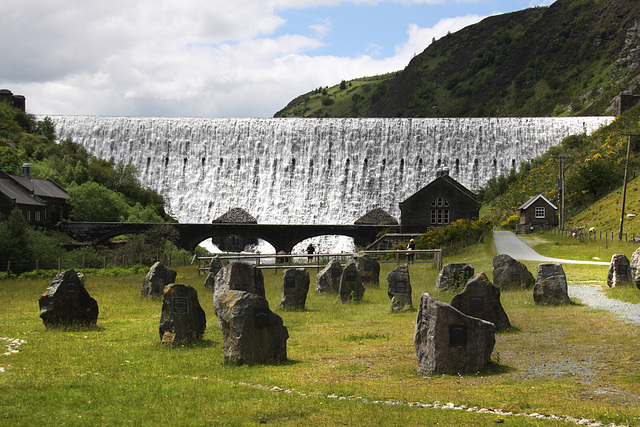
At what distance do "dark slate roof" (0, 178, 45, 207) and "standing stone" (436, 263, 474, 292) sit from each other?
1697 inches

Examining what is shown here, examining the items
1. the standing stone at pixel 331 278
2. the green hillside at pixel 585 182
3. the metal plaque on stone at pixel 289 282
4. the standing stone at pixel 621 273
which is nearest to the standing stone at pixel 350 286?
the standing stone at pixel 331 278

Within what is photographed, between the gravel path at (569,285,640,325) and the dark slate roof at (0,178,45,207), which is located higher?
the dark slate roof at (0,178,45,207)

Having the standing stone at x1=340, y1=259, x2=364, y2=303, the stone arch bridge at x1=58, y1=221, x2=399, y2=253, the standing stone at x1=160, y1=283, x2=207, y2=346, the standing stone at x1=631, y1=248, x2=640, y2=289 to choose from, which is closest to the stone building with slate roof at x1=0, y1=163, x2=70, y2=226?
the stone arch bridge at x1=58, y1=221, x2=399, y2=253

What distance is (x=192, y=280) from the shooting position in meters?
35.2

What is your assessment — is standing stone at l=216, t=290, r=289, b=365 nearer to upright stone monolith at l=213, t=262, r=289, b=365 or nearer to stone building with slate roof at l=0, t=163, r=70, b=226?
upright stone monolith at l=213, t=262, r=289, b=365

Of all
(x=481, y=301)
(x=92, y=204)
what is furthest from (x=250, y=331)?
(x=92, y=204)

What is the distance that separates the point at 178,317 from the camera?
15039 mm

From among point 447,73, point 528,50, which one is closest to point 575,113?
point 528,50

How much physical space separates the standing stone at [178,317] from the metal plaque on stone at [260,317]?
2.89m

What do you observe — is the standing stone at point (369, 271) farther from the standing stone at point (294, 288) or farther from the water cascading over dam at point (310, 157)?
the water cascading over dam at point (310, 157)

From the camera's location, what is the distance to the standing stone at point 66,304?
18.1 metres

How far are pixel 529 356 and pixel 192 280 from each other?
2452cm

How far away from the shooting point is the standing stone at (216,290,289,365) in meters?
12.6

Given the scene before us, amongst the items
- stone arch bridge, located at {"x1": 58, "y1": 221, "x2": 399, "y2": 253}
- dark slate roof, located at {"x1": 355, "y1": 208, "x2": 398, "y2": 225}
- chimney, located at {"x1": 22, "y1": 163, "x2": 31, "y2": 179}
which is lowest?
stone arch bridge, located at {"x1": 58, "y1": 221, "x2": 399, "y2": 253}
